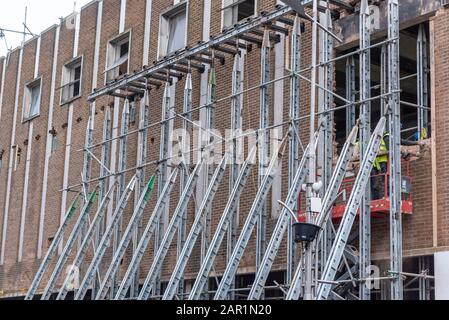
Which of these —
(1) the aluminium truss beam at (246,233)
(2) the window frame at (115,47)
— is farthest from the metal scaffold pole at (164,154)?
(1) the aluminium truss beam at (246,233)

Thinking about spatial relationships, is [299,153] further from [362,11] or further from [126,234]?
[126,234]

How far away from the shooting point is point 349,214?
554 inches

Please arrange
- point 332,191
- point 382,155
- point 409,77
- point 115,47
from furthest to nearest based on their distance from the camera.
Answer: point 115,47 → point 409,77 → point 382,155 → point 332,191

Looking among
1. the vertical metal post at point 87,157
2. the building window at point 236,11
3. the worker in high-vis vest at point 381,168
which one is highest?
the building window at point 236,11

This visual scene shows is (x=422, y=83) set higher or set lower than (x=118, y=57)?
lower

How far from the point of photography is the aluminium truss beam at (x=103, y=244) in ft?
63.8

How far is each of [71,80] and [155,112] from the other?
521 centimetres

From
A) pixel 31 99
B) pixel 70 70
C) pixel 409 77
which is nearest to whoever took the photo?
pixel 409 77

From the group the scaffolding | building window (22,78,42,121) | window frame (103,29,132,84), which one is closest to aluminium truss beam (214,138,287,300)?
the scaffolding

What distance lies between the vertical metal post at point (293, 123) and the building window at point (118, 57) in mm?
7396

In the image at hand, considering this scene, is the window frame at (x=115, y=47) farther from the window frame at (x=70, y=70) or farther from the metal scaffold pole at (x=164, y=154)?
the metal scaffold pole at (x=164, y=154)

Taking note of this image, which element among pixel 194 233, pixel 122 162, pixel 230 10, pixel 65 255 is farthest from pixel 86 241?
pixel 230 10

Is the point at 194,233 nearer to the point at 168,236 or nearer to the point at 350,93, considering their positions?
the point at 168,236

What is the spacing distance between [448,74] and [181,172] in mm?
6623
